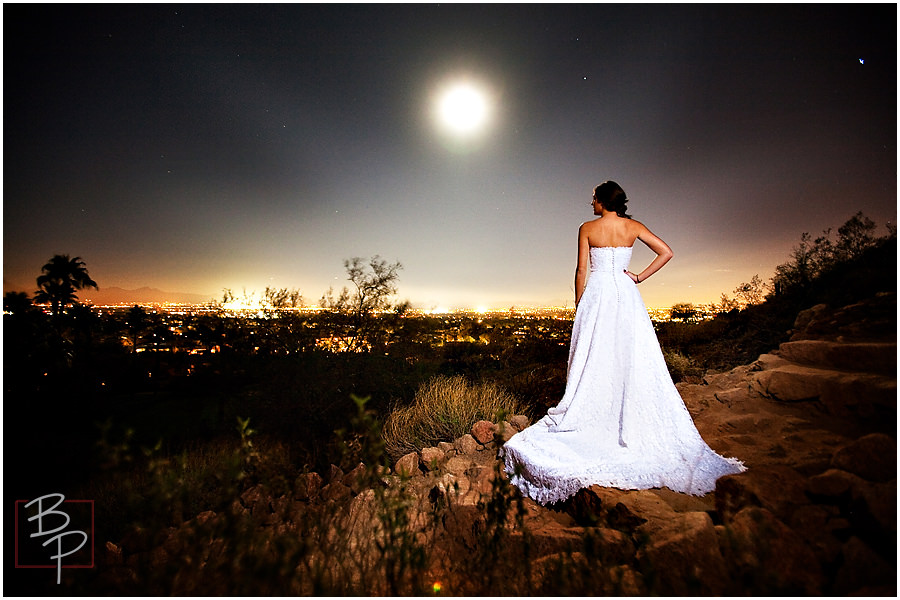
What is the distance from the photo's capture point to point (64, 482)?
233 inches

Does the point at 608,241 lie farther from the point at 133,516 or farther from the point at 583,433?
the point at 133,516

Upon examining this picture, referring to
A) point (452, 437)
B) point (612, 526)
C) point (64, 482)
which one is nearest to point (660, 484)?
point (612, 526)

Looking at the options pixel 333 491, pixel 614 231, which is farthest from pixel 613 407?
pixel 333 491

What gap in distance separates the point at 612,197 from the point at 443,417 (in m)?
Result: 3.91

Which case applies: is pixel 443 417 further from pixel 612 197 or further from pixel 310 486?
pixel 612 197

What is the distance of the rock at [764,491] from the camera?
1.99 meters

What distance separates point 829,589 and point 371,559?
237 centimetres

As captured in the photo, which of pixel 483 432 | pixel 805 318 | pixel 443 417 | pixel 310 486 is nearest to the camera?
pixel 310 486


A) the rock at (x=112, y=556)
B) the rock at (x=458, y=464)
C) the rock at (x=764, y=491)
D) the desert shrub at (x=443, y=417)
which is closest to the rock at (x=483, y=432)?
the rock at (x=458, y=464)

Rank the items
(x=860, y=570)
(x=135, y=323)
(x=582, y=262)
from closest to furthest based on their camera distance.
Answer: (x=860, y=570) < (x=582, y=262) < (x=135, y=323)

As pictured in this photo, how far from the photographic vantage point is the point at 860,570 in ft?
→ 4.86

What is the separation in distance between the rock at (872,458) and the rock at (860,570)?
62 centimetres

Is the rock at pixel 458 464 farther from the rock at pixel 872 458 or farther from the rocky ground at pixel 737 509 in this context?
the rock at pixel 872 458

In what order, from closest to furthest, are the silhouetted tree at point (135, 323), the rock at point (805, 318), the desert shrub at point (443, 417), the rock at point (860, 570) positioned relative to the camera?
the rock at point (860, 570)
the desert shrub at point (443, 417)
the rock at point (805, 318)
the silhouetted tree at point (135, 323)
